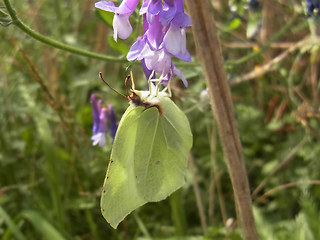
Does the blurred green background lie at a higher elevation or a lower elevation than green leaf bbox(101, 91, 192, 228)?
lower

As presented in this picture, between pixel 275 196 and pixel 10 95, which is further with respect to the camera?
pixel 10 95

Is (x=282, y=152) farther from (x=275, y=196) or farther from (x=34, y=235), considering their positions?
(x=34, y=235)

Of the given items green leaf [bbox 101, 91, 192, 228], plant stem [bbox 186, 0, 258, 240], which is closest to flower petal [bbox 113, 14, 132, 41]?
plant stem [bbox 186, 0, 258, 240]

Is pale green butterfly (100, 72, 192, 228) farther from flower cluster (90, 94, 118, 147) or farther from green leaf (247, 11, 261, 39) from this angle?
green leaf (247, 11, 261, 39)

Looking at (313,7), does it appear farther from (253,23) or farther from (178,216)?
(178,216)

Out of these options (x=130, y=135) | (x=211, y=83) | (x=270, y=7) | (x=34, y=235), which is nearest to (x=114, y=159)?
(x=130, y=135)

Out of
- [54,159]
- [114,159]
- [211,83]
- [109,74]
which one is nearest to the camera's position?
[211,83]
